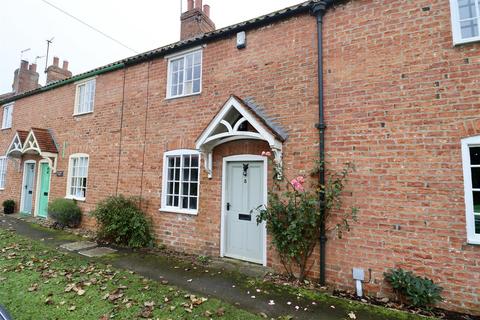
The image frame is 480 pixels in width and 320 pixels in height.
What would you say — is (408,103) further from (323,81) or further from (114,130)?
(114,130)

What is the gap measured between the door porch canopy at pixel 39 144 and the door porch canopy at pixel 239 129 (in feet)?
28.4

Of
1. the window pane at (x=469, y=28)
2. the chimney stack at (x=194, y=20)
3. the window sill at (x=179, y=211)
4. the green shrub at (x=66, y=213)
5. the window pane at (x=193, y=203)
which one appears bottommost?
the green shrub at (x=66, y=213)

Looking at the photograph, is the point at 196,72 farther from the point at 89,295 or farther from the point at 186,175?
the point at 89,295

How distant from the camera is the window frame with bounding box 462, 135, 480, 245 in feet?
13.6

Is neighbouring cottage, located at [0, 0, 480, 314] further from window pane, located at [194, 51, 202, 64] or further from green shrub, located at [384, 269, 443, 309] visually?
green shrub, located at [384, 269, 443, 309]

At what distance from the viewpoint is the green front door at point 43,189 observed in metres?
11.8

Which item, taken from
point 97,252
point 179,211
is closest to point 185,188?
point 179,211

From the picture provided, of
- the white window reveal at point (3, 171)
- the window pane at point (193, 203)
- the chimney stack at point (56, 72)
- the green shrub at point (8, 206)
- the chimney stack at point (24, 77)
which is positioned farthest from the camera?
the chimney stack at point (24, 77)

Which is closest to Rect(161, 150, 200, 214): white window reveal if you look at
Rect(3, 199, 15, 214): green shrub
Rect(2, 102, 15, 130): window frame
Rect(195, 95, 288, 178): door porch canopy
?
Rect(195, 95, 288, 178): door porch canopy

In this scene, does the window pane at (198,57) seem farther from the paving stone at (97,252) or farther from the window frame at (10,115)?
the window frame at (10,115)

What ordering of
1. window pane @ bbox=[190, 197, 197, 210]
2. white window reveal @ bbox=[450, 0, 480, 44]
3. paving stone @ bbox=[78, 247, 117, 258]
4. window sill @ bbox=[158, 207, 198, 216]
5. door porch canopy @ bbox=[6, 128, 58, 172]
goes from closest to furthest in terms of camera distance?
1. white window reveal @ bbox=[450, 0, 480, 44]
2. paving stone @ bbox=[78, 247, 117, 258]
3. window sill @ bbox=[158, 207, 198, 216]
4. window pane @ bbox=[190, 197, 197, 210]
5. door porch canopy @ bbox=[6, 128, 58, 172]

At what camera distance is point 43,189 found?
12.1m

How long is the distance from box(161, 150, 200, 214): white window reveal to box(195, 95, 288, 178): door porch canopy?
0.73 m

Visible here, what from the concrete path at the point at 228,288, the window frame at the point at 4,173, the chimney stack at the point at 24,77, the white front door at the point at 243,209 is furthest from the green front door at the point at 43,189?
the white front door at the point at 243,209
